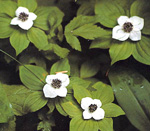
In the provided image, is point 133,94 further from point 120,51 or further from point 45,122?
point 45,122

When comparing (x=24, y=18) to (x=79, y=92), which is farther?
(x=24, y=18)

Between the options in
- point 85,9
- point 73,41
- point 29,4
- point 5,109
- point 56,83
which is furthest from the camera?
point 85,9

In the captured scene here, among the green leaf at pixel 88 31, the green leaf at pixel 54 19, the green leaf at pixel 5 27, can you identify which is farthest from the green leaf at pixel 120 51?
the green leaf at pixel 5 27

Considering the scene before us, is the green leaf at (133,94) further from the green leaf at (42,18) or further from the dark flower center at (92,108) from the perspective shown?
the green leaf at (42,18)

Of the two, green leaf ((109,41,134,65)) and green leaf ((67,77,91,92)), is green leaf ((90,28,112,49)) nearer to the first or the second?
green leaf ((109,41,134,65))

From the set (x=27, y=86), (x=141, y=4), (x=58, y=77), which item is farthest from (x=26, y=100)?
(x=141, y=4)

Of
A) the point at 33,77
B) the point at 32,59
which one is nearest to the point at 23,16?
the point at 32,59

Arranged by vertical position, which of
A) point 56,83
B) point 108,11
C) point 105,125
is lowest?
point 105,125
